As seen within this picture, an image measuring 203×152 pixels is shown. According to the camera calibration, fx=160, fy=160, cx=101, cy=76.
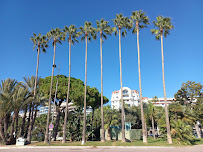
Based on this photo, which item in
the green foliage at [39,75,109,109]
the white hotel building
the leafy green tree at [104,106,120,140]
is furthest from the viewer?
the white hotel building

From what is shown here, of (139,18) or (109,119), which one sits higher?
(139,18)

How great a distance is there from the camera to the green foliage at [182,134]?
20408mm

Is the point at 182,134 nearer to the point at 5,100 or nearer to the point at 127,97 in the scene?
the point at 5,100

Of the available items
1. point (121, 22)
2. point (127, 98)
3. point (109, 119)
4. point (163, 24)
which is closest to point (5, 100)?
point (109, 119)

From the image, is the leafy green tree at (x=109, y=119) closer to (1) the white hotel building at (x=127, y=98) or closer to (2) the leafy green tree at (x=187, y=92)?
(2) the leafy green tree at (x=187, y=92)

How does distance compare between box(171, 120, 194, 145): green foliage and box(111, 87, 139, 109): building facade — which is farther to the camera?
box(111, 87, 139, 109): building facade

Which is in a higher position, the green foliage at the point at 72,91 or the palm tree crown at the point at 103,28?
the palm tree crown at the point at 103,28

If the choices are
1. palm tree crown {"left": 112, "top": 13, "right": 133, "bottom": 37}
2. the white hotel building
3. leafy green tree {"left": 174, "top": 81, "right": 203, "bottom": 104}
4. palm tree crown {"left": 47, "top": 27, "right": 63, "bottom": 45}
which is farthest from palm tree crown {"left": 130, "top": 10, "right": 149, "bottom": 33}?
the white hotel building

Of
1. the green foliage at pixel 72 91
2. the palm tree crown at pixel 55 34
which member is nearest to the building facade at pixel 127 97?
the green foliage at pixel 72 91

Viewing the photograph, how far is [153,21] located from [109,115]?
1795 centimetres

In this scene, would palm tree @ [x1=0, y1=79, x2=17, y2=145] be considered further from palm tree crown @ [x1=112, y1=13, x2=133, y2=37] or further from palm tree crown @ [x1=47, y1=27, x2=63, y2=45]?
palm tree crown @ [x1=112, y1=13, x2=133, y2=37]

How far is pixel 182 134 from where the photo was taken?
2073 centimetres

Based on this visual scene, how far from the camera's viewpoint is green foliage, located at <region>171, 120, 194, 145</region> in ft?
67.0

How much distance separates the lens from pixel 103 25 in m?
28.6
